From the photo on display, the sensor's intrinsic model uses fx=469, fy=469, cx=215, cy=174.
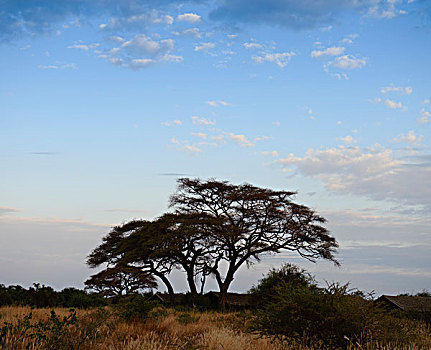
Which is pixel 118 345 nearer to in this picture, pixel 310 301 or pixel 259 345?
pixel 259 345

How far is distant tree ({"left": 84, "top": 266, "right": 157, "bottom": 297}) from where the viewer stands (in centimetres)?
4019

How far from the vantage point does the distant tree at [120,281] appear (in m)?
40.2

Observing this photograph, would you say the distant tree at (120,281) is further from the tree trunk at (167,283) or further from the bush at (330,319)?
the bush at (330,319)

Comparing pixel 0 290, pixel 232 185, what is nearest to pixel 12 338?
pixel 0 290

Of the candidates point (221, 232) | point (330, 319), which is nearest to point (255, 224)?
point (221, 232)

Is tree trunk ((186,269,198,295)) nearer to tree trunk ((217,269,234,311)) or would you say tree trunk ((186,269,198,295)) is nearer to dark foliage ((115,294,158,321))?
tree trunk ((217,269,234,311))

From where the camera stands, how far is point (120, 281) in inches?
1644

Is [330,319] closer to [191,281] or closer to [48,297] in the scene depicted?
[48,297]

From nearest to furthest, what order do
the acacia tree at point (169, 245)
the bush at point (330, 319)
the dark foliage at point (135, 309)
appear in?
the bush at point (330, 319)
the dark foliage at point (135, 309)
the acacia tree at point (169, 245)

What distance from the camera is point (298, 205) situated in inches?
1602

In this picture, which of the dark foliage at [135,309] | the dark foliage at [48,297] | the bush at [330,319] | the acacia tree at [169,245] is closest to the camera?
the bush at [330,319]

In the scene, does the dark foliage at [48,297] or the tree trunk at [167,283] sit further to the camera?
the tree trunk at [167,283]

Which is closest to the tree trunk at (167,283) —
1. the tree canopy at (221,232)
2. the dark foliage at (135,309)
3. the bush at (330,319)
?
the tree canopy at (221,232)

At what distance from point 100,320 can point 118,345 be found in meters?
2.07
